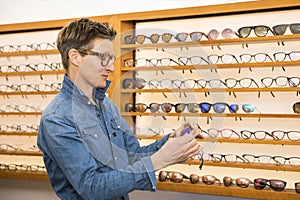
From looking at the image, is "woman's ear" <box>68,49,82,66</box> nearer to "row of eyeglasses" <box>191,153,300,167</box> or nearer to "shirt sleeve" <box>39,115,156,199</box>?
"shirt sleeve" <box>39,115,156,199</box>

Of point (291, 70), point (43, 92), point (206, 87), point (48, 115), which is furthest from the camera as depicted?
point (43, 92)

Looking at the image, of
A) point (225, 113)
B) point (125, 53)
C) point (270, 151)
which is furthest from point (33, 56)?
point (270, 151)

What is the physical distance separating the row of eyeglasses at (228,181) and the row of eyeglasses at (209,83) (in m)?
0.55

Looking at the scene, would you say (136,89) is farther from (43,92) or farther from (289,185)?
(289,185)

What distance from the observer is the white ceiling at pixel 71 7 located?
10.1ft

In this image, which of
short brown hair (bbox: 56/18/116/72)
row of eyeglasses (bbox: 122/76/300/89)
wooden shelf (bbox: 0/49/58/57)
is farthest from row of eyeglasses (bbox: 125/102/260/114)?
short brown hair (bbox: 56/18/116/72)

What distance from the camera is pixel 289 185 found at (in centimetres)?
275

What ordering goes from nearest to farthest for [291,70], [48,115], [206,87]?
1. [48,115]
2. [291,70]
3. [206,87]

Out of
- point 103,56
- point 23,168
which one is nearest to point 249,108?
point 103,56

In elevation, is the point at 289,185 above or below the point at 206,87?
below

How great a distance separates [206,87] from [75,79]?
136cm

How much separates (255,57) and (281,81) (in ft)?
0.69

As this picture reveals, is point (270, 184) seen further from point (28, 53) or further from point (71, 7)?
point (28, 53)

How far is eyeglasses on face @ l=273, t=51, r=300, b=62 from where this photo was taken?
2.68m
